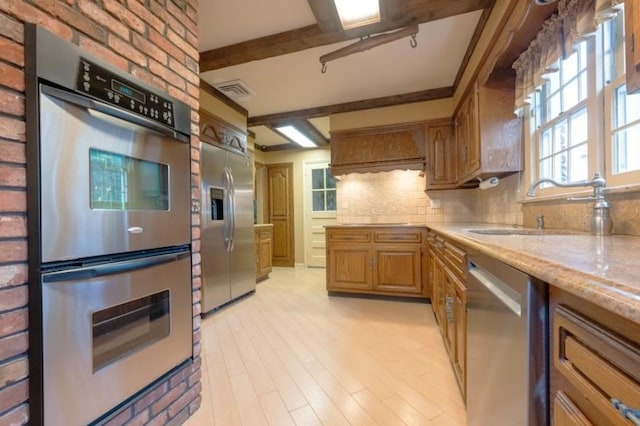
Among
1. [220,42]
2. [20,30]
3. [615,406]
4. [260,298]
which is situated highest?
[220,42]

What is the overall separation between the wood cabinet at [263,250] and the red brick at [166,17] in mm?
3218

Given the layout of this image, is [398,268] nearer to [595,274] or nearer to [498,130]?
[498,130]

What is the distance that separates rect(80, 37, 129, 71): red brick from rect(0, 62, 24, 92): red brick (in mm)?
276

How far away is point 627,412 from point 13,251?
4.78 ft

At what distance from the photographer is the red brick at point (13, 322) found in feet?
2.82

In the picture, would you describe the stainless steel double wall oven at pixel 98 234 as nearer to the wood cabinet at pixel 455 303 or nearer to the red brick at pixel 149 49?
the red brick at pixel 149 49

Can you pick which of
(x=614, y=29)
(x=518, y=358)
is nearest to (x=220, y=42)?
(x=614, y=29)

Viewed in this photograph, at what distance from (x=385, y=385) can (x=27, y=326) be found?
1734 millimetres

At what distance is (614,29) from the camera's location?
4.43 ft

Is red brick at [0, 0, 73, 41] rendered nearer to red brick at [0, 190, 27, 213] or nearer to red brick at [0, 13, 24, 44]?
red brick at [0, 13, 24, 44]

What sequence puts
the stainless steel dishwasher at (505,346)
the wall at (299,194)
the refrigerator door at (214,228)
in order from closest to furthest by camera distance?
the stainless steel dishwasher at (505,346)
the refrigerator door at (214,228)
the wall at (299,194)

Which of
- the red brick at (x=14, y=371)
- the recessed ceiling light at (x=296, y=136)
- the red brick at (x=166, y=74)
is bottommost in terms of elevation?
the red brick at (x=14, y=371)

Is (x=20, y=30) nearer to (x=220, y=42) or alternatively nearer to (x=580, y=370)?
(x=580, y=370)

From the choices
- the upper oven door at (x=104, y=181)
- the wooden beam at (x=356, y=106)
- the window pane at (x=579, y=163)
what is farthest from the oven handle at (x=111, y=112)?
the wooden beam at (x=356, y=106)
